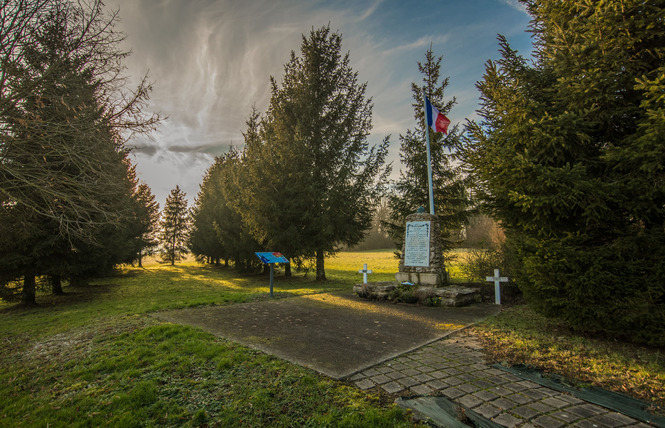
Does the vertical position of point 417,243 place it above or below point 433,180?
below

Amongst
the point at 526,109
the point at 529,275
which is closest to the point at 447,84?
the point at 526,109

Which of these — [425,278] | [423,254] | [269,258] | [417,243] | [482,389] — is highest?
[417,243]

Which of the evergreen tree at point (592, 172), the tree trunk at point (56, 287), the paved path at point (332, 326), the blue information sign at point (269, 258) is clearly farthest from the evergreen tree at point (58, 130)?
the tree trunk at point (56, 287)

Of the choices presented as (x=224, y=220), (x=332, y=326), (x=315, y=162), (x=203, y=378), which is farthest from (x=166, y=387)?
(x=224, y=220)

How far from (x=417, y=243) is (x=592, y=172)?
579cm

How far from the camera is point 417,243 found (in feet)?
34.1

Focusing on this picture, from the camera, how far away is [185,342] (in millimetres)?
5164

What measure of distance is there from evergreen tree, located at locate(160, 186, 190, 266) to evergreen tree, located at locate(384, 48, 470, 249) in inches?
1131

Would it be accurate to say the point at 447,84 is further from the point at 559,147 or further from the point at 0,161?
the point at 0,161

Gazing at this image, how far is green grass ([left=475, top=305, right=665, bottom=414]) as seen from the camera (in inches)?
135

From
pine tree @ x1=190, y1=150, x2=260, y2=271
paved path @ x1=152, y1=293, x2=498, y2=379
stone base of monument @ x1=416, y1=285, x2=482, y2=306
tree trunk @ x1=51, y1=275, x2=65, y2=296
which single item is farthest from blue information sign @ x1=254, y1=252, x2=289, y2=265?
tree trunk @ x1=51, y1=275, x2=65, y2=296

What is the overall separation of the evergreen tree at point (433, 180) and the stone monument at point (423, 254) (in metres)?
3.77

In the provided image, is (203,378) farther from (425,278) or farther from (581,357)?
(425,278)

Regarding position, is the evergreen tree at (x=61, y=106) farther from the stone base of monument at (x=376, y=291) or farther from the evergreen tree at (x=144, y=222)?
the evergreen tree at (x=144, y=222)
